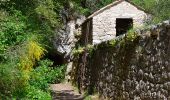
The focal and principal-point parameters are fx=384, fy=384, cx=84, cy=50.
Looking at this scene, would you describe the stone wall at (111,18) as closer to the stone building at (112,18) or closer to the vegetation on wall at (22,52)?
the stone building at (112,18)

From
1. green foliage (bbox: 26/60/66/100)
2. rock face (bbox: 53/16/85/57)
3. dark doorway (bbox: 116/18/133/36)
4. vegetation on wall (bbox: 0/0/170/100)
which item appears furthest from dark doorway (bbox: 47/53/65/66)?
green foliage (bbox: 26/60/66/100)

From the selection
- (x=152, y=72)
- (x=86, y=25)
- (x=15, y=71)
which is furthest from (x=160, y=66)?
(x=86, y=25)

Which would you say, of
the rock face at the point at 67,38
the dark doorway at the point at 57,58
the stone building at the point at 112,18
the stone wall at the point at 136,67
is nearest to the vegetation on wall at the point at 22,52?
the stone wall at the point at 136,67

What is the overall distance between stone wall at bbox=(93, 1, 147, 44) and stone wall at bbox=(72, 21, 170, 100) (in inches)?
229

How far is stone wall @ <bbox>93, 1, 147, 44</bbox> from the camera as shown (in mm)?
21125

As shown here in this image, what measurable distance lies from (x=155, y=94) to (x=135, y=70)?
149 cm

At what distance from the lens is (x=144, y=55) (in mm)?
9562

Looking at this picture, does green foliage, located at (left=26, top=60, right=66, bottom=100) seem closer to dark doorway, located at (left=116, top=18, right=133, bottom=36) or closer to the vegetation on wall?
the vegetation on wall

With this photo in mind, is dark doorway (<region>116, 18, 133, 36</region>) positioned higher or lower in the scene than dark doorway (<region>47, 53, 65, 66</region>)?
higher

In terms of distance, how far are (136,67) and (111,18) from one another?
1125 cm

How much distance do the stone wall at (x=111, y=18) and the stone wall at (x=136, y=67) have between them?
5.81 meters

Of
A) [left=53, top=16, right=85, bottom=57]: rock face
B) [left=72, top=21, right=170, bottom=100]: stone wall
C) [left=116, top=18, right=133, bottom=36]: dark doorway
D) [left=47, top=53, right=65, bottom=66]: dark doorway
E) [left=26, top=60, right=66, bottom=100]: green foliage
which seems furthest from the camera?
[left=47, top=53, right=65, bottom=66]: dark doorway

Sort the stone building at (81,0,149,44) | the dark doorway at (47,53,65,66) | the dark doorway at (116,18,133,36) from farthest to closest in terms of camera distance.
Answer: the dark doorway at (47,53,65,66), the dark doorway at (116,18,133,36), the stone building at (81,0,149,44)

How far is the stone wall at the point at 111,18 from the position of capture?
2112cm
